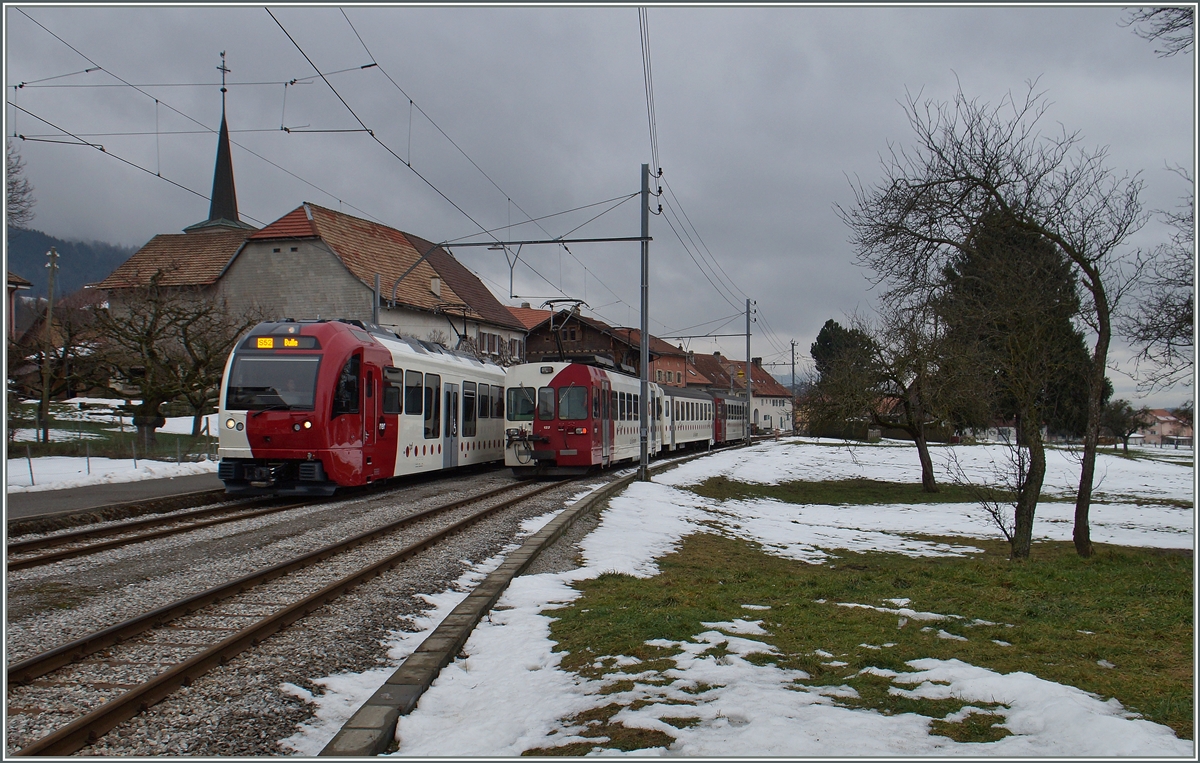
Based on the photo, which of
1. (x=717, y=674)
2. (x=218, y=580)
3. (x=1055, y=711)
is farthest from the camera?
(x=218, y=580)

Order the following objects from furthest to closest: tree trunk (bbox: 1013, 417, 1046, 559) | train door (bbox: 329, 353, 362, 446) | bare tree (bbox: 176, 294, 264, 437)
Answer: bare tree (bbox: 176, 294, 264, 437) → train door (bbox: 329, 353, 362, 446) → tree trunk (bbox: 1013, 417, 1046, 559)

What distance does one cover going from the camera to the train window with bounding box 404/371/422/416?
56.0ft

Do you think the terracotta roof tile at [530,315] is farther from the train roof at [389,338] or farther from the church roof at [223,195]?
the train roof at [389,338]

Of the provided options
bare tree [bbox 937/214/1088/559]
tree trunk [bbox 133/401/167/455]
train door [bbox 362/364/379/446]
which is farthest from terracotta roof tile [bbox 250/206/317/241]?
bare tree [bbox 937/214/1088/559]

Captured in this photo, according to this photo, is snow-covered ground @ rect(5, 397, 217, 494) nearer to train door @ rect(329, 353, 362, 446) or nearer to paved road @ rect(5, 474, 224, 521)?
paved road @ rect(5, 474, 224, 521)

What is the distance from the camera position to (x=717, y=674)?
16.1 feet

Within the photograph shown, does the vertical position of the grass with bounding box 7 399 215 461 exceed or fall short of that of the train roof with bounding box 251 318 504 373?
it falls short

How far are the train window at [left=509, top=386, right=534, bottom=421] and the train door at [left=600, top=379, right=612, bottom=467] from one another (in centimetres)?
198

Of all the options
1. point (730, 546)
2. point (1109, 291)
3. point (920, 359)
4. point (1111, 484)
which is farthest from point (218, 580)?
point (1111, 484)

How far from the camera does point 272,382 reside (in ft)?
47.3

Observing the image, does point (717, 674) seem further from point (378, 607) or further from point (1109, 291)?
point (1109, 291)

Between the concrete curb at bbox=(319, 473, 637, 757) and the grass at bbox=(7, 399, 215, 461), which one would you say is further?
the grass at bbox=(7, 399, 215, 461)

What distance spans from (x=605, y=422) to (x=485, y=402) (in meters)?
3.31

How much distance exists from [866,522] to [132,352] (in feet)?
79.1
